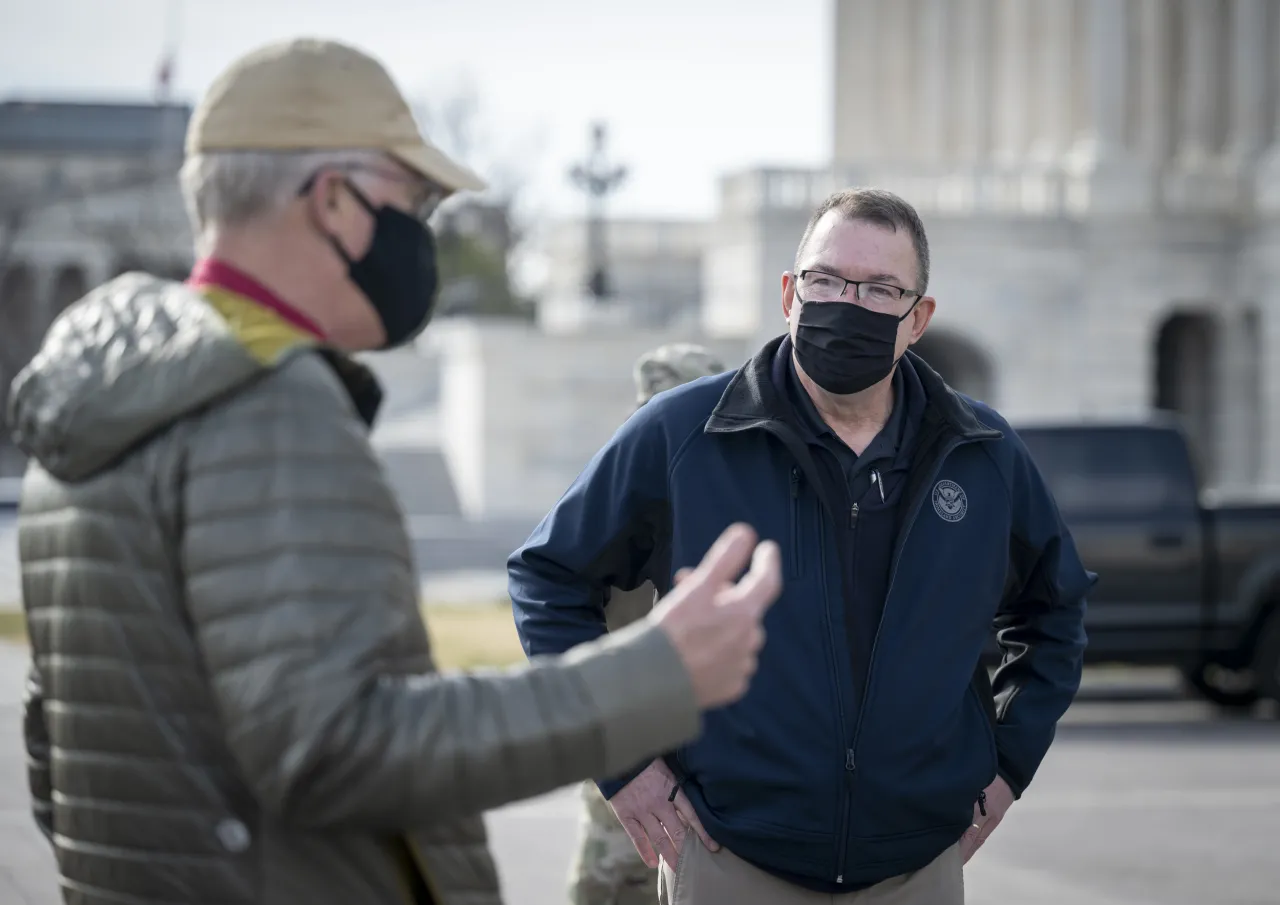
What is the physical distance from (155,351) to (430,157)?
493mm

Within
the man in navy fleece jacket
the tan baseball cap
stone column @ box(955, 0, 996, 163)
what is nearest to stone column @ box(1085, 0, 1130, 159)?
stone column @ box(955, 0, 996, 163)

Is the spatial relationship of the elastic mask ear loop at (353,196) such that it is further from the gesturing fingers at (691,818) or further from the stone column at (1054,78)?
the stone column at (1054,78)

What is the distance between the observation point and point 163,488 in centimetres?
233

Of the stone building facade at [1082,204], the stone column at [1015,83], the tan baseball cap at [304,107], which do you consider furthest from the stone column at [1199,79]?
the tan baseball cap at [304,107]

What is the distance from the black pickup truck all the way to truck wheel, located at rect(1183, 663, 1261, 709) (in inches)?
14.3

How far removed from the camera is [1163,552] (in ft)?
47.2

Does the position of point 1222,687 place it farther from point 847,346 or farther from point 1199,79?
point 1199,79

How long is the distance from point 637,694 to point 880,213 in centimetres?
190

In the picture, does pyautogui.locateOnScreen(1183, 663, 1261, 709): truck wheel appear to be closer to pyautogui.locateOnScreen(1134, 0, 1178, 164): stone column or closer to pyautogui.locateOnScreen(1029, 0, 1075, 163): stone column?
pyautogui.locateOnScreen(1029, 0, 1075, 163): stone column

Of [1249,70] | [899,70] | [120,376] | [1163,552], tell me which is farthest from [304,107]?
[899,70]

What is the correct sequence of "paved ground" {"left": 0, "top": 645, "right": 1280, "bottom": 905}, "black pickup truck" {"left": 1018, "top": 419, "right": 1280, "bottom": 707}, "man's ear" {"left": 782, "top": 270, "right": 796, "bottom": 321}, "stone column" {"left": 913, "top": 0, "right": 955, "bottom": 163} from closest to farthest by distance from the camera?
"man's ear" {"left": 782, "top": 270, "right": 796, "bottom": 321} < "paved ground" {"left": 0, "top": 645, "right": 1280, "bottom": 905} < "black pickup truck" {"left": 1018, "top": 419, "right": 1280, "bottom": 707} < "stone column" {"left": 913, "top": 0, "right": 955, "bottom": 163}

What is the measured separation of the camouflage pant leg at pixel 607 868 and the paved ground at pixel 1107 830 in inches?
111

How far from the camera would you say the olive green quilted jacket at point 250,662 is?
2.24 meters

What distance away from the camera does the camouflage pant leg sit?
218 inches
